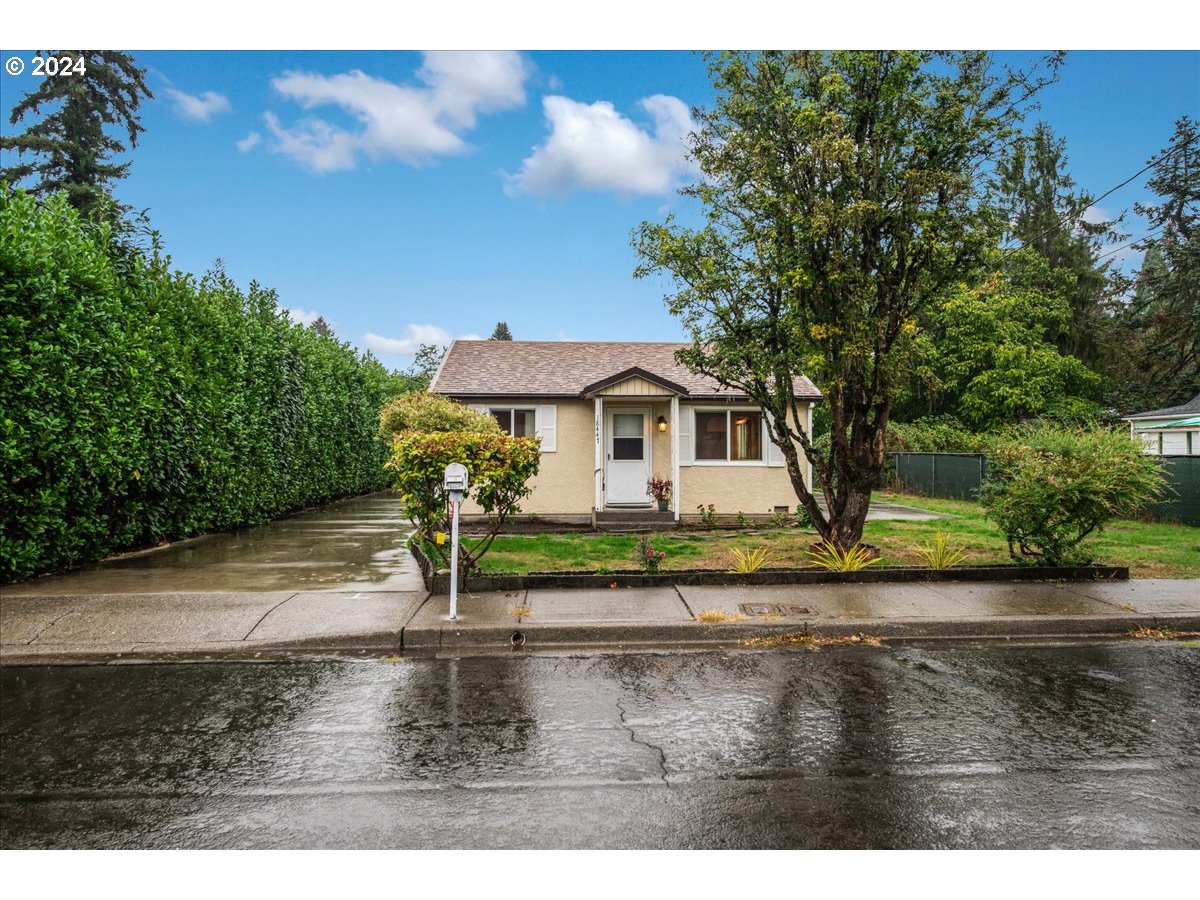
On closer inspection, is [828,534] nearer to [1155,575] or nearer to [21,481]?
[1155,575]

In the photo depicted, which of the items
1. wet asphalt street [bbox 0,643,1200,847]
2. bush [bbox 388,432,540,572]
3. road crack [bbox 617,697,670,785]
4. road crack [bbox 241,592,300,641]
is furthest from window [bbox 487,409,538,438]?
road crack [bbox 617,697,670,785]

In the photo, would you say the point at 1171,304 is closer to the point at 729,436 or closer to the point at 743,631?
the point at 729,436

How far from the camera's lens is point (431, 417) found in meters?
13.4

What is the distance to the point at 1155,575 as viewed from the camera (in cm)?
898

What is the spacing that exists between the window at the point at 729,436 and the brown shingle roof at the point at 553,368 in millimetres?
612

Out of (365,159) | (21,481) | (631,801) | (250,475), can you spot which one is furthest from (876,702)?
(365,159)

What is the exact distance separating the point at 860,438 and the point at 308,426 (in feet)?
45.4

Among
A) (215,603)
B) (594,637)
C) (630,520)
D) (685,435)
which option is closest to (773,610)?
(594,637)

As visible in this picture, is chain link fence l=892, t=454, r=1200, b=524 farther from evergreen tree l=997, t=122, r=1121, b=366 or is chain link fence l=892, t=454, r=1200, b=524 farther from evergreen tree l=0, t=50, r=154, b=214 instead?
evergreen tree l=0, t=50, r=154, b=214

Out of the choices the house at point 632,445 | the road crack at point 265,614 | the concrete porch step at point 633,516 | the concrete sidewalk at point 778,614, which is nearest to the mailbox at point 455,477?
the concrete sidewalk at point 778,614

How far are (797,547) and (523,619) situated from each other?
6600 millimetres

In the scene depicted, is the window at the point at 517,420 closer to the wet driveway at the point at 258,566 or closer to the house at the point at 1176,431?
the wet driveway at the point at 258,566

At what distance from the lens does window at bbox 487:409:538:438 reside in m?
15.9

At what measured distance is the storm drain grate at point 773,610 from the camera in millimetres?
6981
